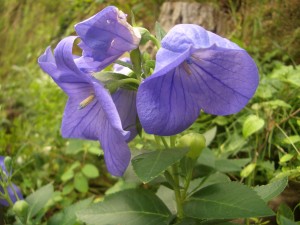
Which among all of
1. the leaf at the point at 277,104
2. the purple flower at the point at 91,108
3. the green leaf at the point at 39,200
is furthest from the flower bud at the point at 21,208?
the leaf at the point at 277,104

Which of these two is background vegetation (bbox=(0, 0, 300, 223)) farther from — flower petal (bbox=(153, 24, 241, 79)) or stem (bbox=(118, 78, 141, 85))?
flower petal (bbox=(153, 24, 241, 79))

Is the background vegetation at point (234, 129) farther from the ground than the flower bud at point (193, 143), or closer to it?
closer to it

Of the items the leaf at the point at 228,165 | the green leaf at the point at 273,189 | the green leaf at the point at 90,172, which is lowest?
the green leaf at the point at 90,172

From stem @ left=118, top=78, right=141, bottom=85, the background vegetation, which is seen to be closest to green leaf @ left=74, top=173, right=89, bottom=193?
the background vegetation

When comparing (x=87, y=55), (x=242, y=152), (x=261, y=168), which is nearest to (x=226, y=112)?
(x=87, y=55)

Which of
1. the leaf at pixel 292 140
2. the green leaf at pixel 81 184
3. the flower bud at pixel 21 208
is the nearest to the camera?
the flower bud at pixel 21 208

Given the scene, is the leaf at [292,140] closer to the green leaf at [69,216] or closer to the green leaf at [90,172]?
the green leaf at [69,216]

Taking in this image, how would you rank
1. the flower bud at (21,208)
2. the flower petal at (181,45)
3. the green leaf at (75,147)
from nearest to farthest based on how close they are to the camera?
the flower petal at (181,45) < the flower bud at (21,208) < the green leaf at (75,147)
